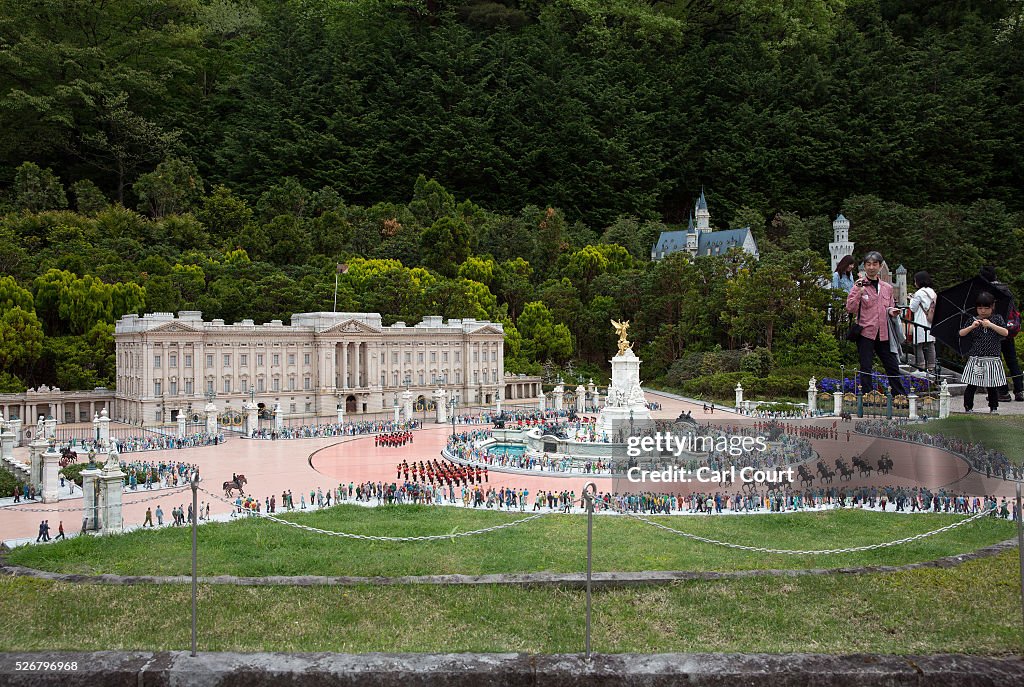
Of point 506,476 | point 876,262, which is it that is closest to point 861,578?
point 876,262

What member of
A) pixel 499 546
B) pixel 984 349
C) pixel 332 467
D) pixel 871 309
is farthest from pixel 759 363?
pixel 871 309

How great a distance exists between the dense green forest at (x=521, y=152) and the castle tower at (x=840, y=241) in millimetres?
1841

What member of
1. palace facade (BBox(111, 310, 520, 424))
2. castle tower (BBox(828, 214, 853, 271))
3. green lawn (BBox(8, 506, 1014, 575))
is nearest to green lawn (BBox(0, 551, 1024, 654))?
green lawn (BBox(8, 506, 1014, 575))

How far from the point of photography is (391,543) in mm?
22984

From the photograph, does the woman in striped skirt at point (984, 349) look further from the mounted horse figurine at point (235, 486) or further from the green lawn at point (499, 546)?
the mounted horse figurine at point (235, 486)

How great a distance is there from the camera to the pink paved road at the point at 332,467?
29.8 m

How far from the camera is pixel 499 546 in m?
22.6

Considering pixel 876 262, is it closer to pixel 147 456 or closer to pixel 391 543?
pixel 391 543

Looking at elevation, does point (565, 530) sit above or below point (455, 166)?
below

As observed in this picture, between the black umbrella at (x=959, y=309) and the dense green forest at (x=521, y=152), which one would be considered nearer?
the black umbrella at (x=959, y=309)

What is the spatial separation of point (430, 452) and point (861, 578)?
104 ft

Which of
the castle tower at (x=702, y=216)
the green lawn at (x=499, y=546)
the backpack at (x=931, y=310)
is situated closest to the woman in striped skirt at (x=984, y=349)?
the backpack at (x=931, y=310)

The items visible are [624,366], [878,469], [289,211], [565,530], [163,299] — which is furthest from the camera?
[289,211]

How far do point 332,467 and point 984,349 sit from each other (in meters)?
30.8
